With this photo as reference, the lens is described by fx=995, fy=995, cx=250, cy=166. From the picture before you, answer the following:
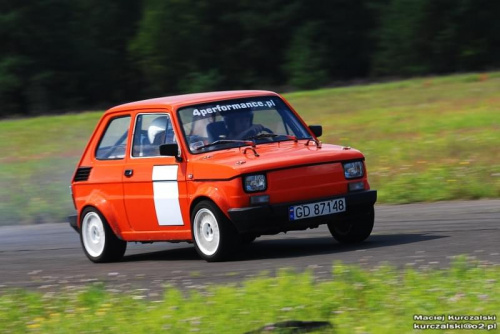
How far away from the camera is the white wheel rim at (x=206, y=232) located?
8.85 meters

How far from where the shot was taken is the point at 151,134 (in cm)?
990

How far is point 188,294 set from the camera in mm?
7418

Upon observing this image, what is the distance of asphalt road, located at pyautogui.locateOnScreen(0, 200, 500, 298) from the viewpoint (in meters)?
8.20

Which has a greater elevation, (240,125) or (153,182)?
(240,125)

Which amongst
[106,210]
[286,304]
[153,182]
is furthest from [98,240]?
[286,304]

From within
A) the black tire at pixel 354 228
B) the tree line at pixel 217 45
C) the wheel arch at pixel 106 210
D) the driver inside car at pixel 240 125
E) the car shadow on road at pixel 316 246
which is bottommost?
the car shadow on road at pixel 316 246

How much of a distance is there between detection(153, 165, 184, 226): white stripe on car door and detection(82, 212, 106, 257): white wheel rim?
100cm

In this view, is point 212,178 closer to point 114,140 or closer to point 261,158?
point 261,158

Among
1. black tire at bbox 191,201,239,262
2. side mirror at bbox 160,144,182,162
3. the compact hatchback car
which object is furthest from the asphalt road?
side mirror at bbox 160,144,182,162

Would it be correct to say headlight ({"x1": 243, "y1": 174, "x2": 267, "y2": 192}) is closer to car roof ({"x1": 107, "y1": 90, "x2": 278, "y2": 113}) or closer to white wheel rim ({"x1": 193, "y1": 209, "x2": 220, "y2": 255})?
white wheel rim ({"x1": 193, "y1": 209, "x2": 220, "y2": 255})

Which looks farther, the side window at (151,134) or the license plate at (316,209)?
the side window at (151,134)

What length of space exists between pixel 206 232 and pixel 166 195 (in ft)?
2.04

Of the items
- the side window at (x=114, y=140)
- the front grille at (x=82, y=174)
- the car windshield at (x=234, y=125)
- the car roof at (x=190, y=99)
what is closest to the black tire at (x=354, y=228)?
the car windshield at (x=234, y=125)

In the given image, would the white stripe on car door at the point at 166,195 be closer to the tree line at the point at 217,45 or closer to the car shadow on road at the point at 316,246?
the car shadow on road at the point at 316,246
